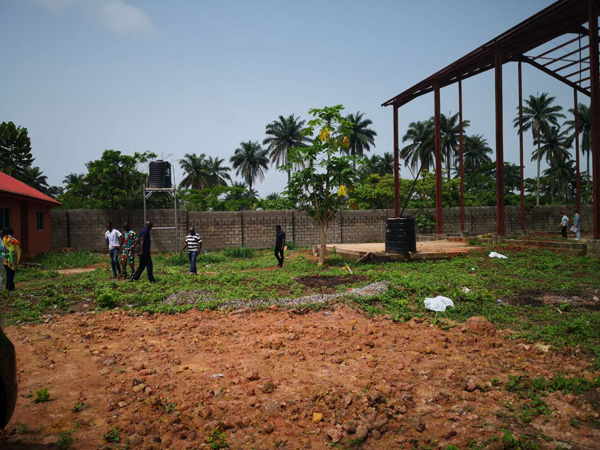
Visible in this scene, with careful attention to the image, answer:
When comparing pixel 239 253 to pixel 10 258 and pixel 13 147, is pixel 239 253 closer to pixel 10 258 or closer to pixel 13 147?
pixel 10 258

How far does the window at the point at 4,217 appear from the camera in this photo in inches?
553

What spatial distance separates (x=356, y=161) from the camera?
11672 mm

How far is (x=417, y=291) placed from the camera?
7906 mm

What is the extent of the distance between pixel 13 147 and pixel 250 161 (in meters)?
27.1

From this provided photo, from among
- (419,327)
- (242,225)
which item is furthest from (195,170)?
(419,327)

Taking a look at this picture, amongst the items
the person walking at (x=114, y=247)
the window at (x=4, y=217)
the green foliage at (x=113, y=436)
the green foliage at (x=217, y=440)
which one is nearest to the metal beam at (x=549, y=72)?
the person walking at (x=114, y=247)

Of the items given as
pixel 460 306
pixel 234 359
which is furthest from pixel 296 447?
pixel 460 306

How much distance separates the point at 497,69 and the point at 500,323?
12773 mm

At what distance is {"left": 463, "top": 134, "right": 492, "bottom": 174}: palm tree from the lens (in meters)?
53.2

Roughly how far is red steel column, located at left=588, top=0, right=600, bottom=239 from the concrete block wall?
34.5ft

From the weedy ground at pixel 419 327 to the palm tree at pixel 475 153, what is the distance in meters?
44.5

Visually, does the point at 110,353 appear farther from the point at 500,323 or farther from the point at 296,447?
the point at 500,323

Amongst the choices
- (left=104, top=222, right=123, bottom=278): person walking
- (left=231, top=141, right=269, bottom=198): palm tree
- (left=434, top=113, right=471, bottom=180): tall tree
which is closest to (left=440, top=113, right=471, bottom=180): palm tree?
(left=434, top=113, right=471, bottom=180): tall tree

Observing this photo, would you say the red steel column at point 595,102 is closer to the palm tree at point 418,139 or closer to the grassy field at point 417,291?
the grassy field at point 417,291
